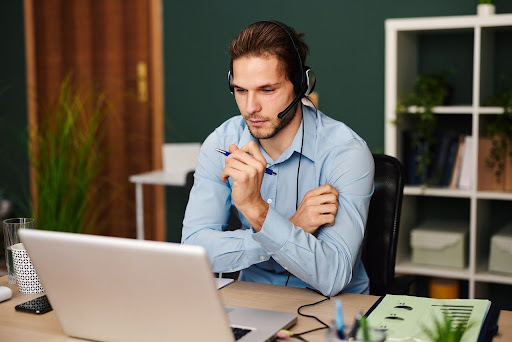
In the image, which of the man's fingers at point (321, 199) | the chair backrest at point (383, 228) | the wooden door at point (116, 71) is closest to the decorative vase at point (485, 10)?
the chair backrest at point (383, 228)

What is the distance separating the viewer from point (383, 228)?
1.88 metres

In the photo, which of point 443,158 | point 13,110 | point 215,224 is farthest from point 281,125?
point 13,110

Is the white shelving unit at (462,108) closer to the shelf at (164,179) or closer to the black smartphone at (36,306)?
the shelf at (164,179)

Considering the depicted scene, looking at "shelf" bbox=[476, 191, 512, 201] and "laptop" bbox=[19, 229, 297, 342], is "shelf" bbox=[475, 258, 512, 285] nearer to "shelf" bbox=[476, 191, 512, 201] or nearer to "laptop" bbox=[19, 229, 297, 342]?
"shelf" bbox=[476, 191, 512, 201]

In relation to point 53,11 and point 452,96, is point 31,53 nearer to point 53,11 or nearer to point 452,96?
point 53,11

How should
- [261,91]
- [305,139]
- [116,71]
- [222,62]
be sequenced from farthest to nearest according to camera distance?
[116,71] < [222,62] < [305,139] < [261,91]

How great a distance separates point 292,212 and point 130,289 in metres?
0.84

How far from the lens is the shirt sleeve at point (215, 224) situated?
1.70 metres

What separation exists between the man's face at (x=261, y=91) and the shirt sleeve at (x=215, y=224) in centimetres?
17

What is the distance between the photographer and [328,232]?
1.64m

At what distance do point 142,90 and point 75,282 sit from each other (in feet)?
10.2

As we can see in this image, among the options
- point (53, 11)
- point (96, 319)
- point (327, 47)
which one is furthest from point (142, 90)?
point (96, 319)

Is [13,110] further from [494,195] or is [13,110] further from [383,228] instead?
[383,228]

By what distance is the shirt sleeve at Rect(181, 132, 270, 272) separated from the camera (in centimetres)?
170
